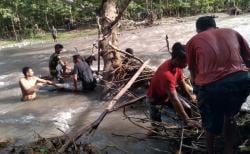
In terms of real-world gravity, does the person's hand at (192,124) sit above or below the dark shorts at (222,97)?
below

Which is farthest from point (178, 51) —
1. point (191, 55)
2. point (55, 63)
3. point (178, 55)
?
point (55, 63)

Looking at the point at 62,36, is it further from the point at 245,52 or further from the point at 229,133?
the point at 229,133

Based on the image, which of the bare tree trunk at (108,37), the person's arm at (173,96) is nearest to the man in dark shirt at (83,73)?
the bare tree trunk at (108,37)

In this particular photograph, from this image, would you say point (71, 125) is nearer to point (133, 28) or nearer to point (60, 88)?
point (60, 88)

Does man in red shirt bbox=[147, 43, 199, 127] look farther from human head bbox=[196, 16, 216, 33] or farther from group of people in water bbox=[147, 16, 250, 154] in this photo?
group of people in water bbox=[147, 16, 250, 154]

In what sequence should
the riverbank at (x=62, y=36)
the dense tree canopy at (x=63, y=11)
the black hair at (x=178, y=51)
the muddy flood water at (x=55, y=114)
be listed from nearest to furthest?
1. the black hair at (x=178, y=51)
2. the muddy flood water at (x=55, y=114)
3. the riverbank at (x=62, y=36)
4. the dense tree canopy at (x=63, y=11)

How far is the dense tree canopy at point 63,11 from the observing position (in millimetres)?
31312

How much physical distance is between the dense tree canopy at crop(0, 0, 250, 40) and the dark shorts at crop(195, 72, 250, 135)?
25884 millimetres

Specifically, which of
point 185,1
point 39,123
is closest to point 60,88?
point 39,123

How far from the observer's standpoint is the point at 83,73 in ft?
38.4

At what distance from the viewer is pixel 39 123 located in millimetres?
9789

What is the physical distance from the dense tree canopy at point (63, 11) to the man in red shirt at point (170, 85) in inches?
949

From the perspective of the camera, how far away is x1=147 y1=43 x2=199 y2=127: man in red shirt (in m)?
6.00

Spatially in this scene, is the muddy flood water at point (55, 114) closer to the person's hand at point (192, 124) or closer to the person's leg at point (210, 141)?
the person's hand at point (192, 124)
